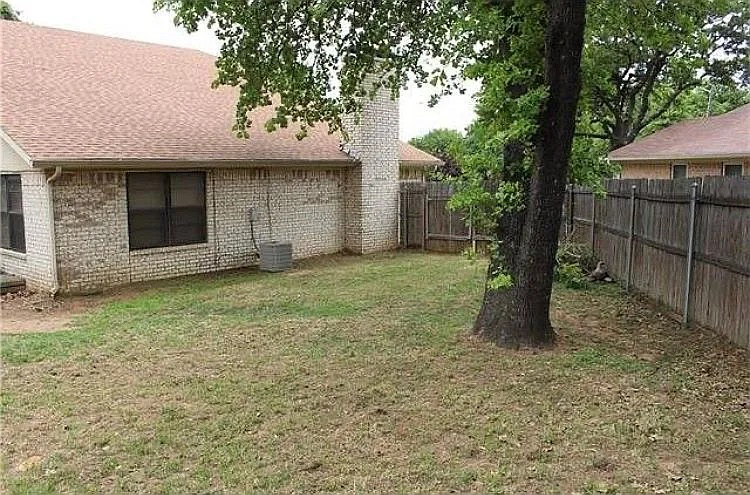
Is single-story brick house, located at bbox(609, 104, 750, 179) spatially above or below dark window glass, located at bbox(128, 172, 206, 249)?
above

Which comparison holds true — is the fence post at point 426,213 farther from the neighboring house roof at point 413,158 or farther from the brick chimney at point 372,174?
the neighboring house roof at point 413,158

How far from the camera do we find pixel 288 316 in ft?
29.9

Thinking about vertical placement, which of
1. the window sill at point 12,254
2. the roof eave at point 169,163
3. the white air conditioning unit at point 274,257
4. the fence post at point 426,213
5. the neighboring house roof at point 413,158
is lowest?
the white air conditioning unit at point 274,257

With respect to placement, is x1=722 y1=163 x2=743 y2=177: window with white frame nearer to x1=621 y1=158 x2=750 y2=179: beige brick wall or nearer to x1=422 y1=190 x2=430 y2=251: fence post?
x1=621 y1=158 x2=750 y2=179: beige brick wall

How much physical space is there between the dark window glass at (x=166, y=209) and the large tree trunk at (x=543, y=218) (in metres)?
7.24

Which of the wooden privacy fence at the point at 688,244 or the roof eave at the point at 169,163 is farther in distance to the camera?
the roof eave at the point at 169,163

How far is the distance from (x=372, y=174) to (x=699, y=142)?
11.9 m

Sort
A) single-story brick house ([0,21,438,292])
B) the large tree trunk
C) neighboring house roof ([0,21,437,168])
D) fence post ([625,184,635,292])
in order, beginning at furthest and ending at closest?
neighboring house roof ([0,21,437,168]) < single-story brick house ([0,21,438,292]) < fence post ([625,184,635,292]) < the large tree trunk

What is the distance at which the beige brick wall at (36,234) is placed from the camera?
10.6 m

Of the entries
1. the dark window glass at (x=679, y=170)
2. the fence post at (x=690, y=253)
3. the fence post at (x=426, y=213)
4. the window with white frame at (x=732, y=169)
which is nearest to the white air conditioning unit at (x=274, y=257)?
the fence post at (x=426, y=213)

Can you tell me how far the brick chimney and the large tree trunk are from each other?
9.41 meters

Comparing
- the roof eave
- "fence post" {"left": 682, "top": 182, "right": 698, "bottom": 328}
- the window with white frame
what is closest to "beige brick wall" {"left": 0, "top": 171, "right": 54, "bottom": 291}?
the roof eave

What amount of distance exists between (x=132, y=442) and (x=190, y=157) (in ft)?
26.8

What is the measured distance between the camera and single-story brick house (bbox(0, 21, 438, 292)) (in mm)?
10797
